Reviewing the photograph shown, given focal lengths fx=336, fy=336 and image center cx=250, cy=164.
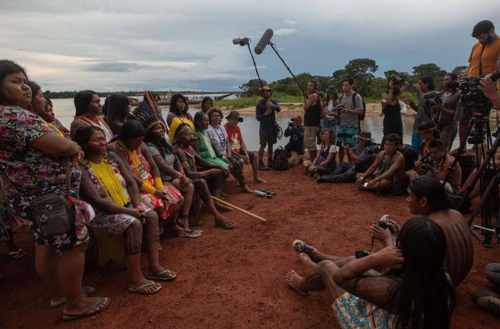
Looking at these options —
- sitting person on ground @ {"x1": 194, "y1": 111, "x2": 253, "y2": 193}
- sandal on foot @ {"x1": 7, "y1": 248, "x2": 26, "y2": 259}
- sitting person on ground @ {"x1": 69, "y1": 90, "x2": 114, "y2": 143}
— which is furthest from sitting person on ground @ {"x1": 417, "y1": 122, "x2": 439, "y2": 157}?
sandal on foot @ {"x1": 7, "y1": 248, "x2": 26, "y2": 259}

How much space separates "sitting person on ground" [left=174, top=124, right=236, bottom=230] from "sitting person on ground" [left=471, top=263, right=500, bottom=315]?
240 cm

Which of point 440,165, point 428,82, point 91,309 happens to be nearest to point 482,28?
point 428,82

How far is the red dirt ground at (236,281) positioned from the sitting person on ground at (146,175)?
348mm

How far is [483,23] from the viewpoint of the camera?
4.44m

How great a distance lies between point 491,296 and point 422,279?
1189mm

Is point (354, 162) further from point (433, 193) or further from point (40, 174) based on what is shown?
point (40, 174)

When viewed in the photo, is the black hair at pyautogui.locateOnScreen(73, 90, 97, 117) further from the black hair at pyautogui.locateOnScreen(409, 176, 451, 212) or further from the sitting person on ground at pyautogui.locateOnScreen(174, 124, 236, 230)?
the black hair at pyautogui.locateOnScreen(409, 176, 451, 212)

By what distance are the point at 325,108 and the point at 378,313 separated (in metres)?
5.54

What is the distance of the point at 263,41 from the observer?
6.40m

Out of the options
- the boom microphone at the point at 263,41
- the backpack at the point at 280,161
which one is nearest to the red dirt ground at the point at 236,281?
the backpack at the point at 280,161

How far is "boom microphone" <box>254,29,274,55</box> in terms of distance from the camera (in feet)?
20.7

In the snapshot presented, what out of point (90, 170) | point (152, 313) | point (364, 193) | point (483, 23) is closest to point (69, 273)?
point (152, 313)

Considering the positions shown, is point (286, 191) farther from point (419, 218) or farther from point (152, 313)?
point (419, 218)

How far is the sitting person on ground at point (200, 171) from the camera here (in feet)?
13.1
